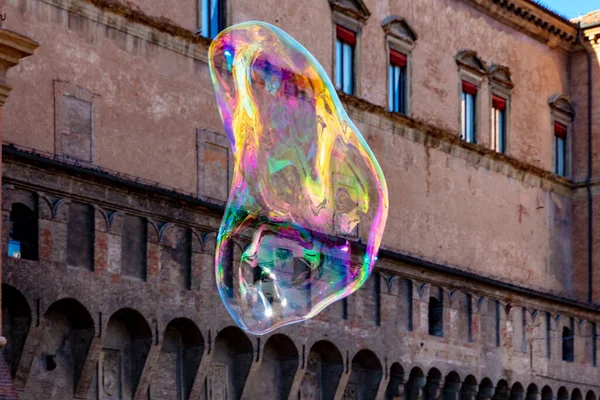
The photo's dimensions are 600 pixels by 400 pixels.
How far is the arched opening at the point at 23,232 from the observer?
20559mm

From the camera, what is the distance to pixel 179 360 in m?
23.9

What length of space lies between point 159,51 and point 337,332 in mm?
5516

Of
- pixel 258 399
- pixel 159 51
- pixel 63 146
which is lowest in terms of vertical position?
pixel 258 399

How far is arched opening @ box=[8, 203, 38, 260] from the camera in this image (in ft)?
67.5

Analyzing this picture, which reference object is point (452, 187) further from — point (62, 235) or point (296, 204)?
point (296, 204)

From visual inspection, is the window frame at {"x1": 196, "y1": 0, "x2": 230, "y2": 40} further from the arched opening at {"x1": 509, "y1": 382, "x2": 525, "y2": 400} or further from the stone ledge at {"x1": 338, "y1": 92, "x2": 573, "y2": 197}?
the arched opening at {"x1": 509, "y1": 382, "x2": 525, "y2": 400}

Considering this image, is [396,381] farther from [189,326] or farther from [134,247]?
[134,247]

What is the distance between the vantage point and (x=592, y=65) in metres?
36.5

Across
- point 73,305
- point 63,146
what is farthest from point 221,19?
point 73,305

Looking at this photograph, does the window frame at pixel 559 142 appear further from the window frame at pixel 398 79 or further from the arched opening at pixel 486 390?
the arched opening at pixel 486 390

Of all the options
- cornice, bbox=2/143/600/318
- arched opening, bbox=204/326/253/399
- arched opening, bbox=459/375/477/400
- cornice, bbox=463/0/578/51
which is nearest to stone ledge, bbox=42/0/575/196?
cornice, bbox=2/143/600/318

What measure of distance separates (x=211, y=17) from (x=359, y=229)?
4879mm

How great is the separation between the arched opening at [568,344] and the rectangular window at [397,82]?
6512mm

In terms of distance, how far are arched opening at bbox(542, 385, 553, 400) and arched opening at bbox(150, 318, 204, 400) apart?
10991 mm
